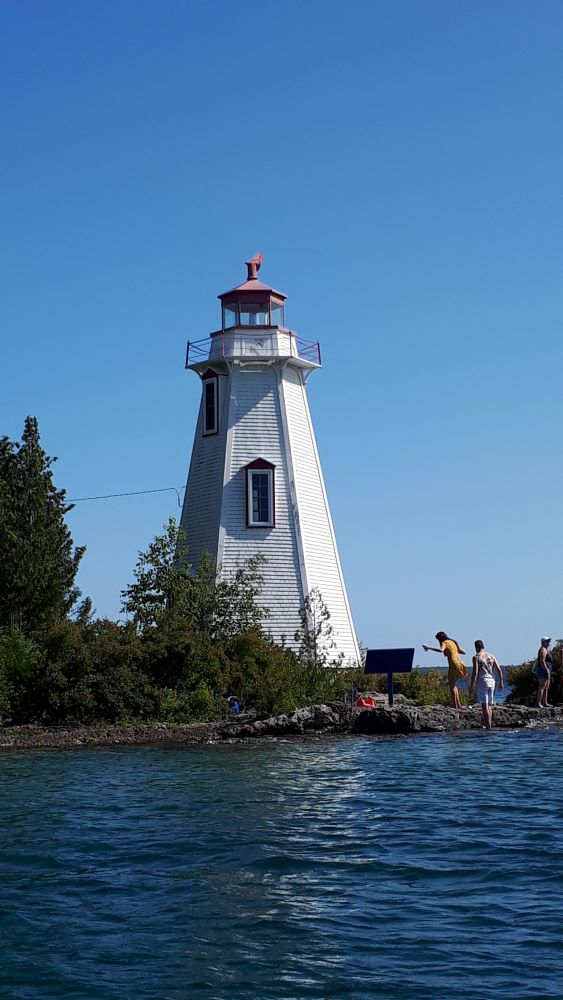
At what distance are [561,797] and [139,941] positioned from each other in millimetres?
9864

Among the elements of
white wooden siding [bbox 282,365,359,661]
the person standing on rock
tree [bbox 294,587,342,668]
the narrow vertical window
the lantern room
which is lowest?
the person standing on rock

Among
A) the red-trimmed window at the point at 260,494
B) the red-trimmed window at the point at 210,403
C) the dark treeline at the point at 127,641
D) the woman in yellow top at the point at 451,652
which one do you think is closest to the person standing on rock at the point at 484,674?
the woman in yellow top at the point at 451,652

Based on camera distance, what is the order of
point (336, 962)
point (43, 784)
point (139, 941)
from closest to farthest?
1. point (336, 962)
2. point (139, 941)
3. point (43, 784)

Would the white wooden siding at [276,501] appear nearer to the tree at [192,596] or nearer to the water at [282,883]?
the tree at [192,596]

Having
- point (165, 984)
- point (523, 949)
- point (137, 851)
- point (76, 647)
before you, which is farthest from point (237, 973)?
point (76, 647)

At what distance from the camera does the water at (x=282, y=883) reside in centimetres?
821

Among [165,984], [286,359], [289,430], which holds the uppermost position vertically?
[286,359]

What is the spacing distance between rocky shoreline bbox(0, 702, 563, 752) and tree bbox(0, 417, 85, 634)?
456 centimetres

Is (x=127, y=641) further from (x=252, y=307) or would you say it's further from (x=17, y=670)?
(x=252, y=307)

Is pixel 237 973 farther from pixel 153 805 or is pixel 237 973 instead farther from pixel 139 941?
pixel 153 805

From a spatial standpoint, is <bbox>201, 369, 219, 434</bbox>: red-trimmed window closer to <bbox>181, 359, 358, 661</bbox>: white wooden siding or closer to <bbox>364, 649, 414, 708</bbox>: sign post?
<bbox>181, 359, 358, 661</bbox>: white wooden siding

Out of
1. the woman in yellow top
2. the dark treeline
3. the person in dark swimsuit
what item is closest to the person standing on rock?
the woman in yellow top

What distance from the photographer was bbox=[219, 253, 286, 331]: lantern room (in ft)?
138

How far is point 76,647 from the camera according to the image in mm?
29969
